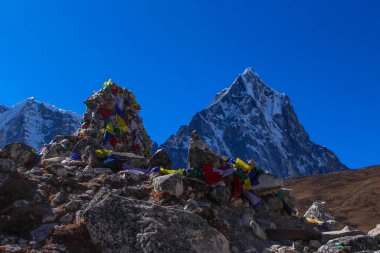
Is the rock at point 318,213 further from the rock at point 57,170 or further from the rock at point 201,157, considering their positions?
the rock at point 57,170

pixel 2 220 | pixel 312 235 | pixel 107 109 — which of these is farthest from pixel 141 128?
pixel 2 220

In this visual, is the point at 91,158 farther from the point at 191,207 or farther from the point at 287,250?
the point at 287,250

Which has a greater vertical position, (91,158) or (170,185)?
(91,158)

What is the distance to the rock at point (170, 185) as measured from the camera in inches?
389

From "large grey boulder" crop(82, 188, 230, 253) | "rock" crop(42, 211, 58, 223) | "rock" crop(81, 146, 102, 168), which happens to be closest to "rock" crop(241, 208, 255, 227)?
"large grey boulder" crop(82, 188, 230, 253)

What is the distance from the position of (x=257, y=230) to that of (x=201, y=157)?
264 centimetres

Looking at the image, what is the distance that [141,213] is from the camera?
746 cm

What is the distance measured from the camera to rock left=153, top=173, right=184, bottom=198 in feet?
32.4

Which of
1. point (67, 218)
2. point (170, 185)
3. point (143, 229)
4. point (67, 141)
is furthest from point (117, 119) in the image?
point (143, 229)

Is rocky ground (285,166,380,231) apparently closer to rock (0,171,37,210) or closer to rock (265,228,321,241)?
rock (265,228,321,241)

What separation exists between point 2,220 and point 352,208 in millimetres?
51999

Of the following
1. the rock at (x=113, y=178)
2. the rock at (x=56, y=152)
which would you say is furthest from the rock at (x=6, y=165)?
the rock at (x=56, y=152)

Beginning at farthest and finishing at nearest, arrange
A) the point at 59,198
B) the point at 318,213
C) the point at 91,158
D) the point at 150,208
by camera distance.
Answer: the point at 318,213, the point at 91,158, the point at 59,198, the point at 150,208

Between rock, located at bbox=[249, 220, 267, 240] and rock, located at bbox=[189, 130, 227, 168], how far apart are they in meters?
2.18
